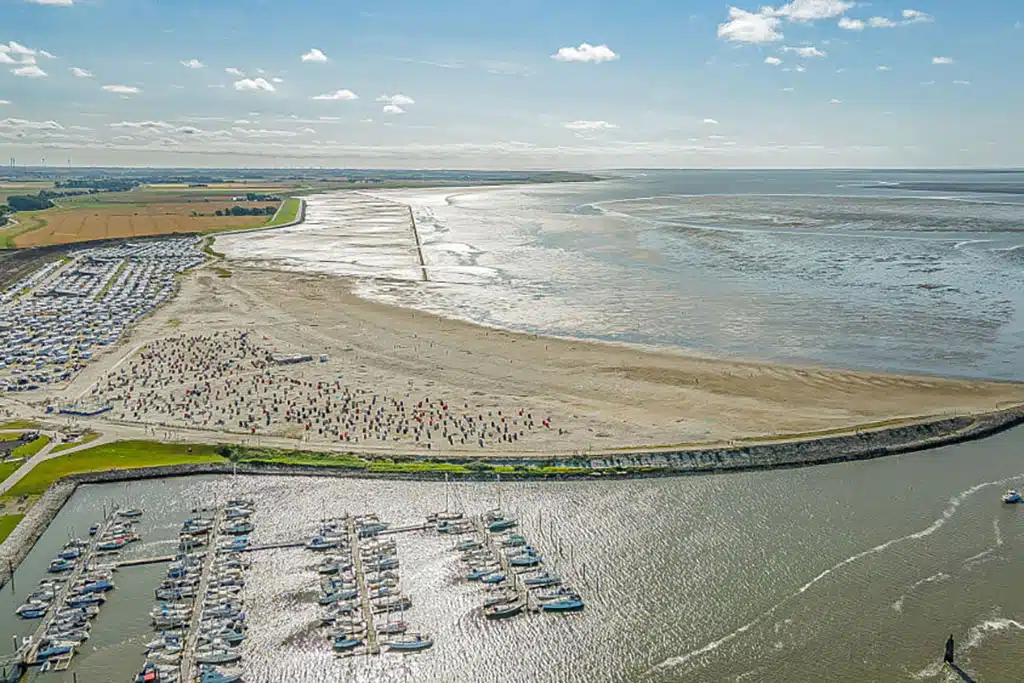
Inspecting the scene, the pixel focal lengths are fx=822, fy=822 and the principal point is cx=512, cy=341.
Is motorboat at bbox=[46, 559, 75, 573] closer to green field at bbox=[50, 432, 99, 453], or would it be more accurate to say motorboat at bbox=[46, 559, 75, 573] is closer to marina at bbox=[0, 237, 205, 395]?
green field at bbox=[50, 432, 99, 453]

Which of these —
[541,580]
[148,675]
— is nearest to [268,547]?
[148,675]

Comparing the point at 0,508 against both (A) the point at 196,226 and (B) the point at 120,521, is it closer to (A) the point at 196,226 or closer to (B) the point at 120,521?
(B) the point at 120,521

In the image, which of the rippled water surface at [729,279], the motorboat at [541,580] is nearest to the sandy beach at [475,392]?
the rippled water surface at [729,279]

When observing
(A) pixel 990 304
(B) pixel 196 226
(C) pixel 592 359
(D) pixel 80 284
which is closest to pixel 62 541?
(C) pixel 592 359

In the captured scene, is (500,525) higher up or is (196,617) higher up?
(500,525)

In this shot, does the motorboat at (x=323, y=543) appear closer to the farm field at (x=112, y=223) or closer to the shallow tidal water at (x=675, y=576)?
the shallow tidal water at (x=675, y=576)

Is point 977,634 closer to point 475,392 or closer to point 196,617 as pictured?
point 196,617
